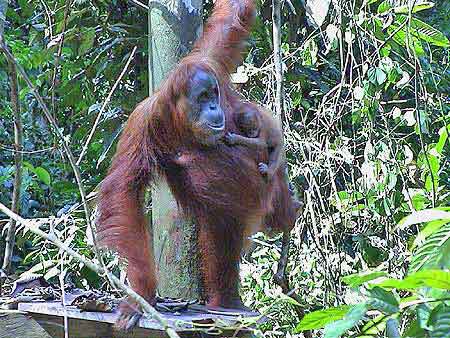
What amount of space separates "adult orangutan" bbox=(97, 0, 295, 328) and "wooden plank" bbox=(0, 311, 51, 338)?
17.7 inches

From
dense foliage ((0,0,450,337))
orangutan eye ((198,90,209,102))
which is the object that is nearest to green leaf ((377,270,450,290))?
dense foliage ((0,0,450,337))

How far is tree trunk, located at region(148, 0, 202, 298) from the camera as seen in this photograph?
2.22m

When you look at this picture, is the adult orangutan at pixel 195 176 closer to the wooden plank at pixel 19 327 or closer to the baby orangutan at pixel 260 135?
the baby orangutan at pixel 260 135

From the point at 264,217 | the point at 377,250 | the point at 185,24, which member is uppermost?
the point at 185,24

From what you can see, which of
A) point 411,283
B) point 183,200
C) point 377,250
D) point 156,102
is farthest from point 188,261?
point 411,283

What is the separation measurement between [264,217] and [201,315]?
2.33ft

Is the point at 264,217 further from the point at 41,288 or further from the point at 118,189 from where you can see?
the point at 41,288

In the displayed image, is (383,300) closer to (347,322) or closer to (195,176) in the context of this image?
(347,322)

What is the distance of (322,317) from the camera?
3.14 ft

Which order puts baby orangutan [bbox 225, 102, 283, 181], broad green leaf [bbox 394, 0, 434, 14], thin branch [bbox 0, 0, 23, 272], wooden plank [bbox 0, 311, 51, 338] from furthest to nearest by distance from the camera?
baby orangutan [bbox 225, 102, 283, 181], broad green leaf [bbox 394, 0, 434, 14], thin branch [bbox 0, 0, 23, 272], wooden plank [bbox 0, 311, 51, 338]

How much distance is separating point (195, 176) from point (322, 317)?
1.44m

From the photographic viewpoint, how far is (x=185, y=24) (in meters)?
2.23

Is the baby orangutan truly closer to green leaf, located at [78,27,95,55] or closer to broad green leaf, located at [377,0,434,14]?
broad green leaf, located at [377,0,434,14]

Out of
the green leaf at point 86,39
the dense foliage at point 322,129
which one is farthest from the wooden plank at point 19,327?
the green leaf at point 86,39
